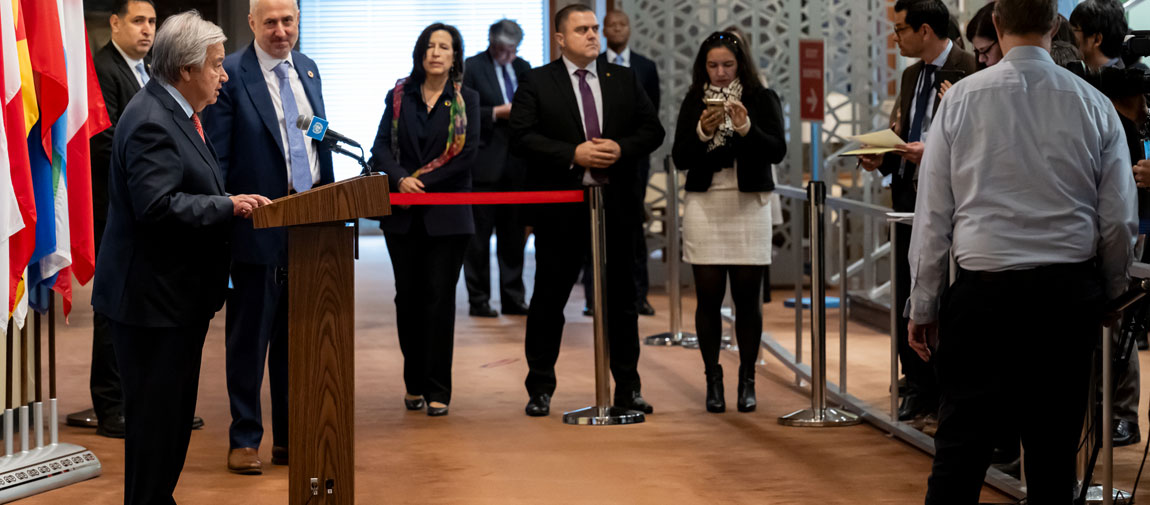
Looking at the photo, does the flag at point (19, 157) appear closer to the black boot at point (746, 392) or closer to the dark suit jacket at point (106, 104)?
the dark suit jacket at point (106, 104)

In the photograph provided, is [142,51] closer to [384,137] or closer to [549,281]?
[384,137]

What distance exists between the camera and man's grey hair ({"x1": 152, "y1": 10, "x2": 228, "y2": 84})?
3283mm

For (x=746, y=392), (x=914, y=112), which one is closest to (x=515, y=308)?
(x=746, y=392)

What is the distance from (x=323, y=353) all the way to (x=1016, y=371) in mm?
1590

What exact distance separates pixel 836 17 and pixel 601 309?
4.67m

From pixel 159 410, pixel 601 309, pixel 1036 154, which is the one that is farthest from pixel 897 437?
pixel 159 410

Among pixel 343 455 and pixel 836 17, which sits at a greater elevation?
pixel 836 17

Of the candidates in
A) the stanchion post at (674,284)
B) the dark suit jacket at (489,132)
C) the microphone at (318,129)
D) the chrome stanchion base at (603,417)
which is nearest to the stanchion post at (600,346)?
the chrome stanchion base at (603,417)

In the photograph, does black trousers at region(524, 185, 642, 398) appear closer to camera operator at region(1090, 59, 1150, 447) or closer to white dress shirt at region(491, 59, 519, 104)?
camera operator at region(1090, 59, 1150, 447)

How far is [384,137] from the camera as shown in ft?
17.2

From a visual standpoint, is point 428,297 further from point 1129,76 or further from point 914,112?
point 1129,76

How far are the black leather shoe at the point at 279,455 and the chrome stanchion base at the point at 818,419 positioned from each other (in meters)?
1.87

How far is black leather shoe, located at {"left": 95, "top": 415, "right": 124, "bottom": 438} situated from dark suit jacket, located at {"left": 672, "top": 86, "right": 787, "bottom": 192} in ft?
7.67

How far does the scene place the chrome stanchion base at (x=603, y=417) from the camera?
5.04 metres
